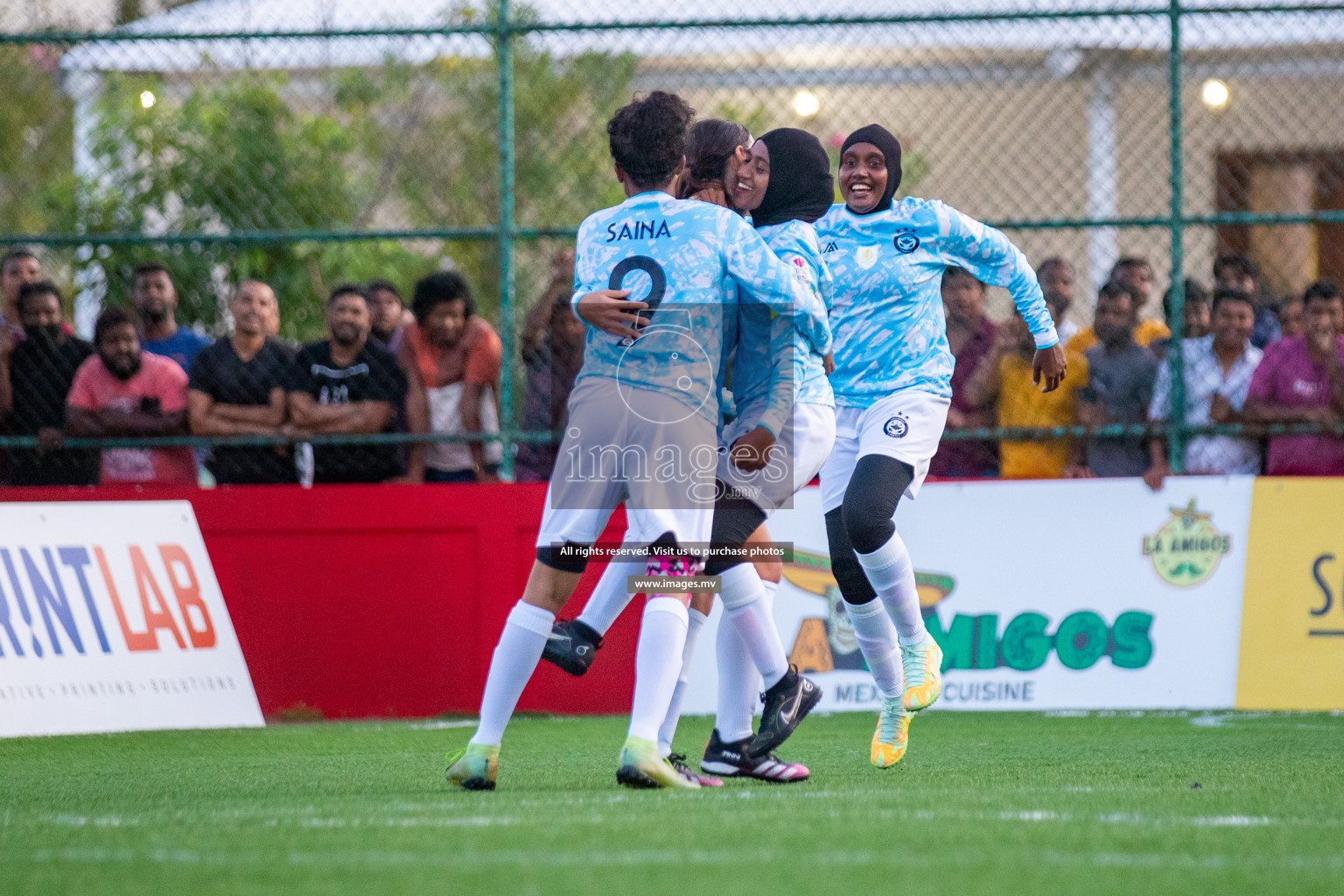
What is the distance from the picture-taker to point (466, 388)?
26.2ft

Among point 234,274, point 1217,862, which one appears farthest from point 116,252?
point 1217,862

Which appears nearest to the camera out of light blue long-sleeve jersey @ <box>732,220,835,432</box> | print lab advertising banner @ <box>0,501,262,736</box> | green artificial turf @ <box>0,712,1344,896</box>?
green artificial turf @ <box>0,712,1344,896</box>

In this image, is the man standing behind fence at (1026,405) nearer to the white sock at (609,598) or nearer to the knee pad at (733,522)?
the knee pad at (733,522)

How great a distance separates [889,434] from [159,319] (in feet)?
15.5

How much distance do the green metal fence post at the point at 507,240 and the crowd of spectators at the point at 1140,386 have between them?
2332mm

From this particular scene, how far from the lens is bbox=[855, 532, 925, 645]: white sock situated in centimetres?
535

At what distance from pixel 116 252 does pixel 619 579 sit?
6.84 m

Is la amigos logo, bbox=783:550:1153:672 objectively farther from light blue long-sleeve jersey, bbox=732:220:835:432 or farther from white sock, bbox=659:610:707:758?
light blue long-sleeve jersey, bbox=732:220:835:432

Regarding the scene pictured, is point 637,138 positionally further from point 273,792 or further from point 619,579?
point 273,792

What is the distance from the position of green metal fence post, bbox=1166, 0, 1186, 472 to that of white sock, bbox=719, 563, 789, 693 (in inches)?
143

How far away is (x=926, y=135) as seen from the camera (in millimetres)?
12484

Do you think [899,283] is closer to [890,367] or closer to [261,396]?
[890,367]

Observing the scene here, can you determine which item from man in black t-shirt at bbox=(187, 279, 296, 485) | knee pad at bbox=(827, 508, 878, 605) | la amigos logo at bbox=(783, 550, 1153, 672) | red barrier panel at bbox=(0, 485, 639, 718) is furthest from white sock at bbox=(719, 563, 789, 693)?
man in black t-shirt at bbox=(187, 279, 296, 485)

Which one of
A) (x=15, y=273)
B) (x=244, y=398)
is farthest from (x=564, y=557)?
(x=15, y=273)
